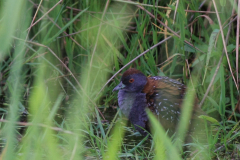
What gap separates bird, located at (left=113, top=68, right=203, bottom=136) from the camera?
3584mm

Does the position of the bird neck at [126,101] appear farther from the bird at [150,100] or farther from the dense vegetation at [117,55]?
the dense vegetation at [117,55]

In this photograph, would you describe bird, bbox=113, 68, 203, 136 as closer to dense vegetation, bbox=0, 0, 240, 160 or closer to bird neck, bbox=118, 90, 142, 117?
bird neck, bbox=118, 90, 142, 117

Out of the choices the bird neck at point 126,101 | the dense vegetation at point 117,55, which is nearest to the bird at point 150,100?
the bird neck at point 126,101

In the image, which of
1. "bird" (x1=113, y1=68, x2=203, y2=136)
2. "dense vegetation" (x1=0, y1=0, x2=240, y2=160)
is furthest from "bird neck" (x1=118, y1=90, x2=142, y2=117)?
"dense vegetation" (x1=0, y1=0, x2=240, y2=160)

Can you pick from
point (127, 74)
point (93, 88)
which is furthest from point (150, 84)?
point (93, 88)

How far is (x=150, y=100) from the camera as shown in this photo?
146 inches

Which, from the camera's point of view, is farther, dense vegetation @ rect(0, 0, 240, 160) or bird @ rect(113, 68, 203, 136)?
dense vegetation @ rect(0, 0, 240, 160)

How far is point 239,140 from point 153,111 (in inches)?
33.7

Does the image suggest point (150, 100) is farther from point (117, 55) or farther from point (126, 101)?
point (117, 55)

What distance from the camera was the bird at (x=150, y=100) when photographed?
358 cm

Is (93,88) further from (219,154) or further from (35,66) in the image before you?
(219,154)

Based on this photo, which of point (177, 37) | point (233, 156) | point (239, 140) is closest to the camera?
point (233, 156)

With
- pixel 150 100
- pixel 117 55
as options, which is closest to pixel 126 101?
pixel 150 100

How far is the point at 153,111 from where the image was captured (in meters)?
3.63
